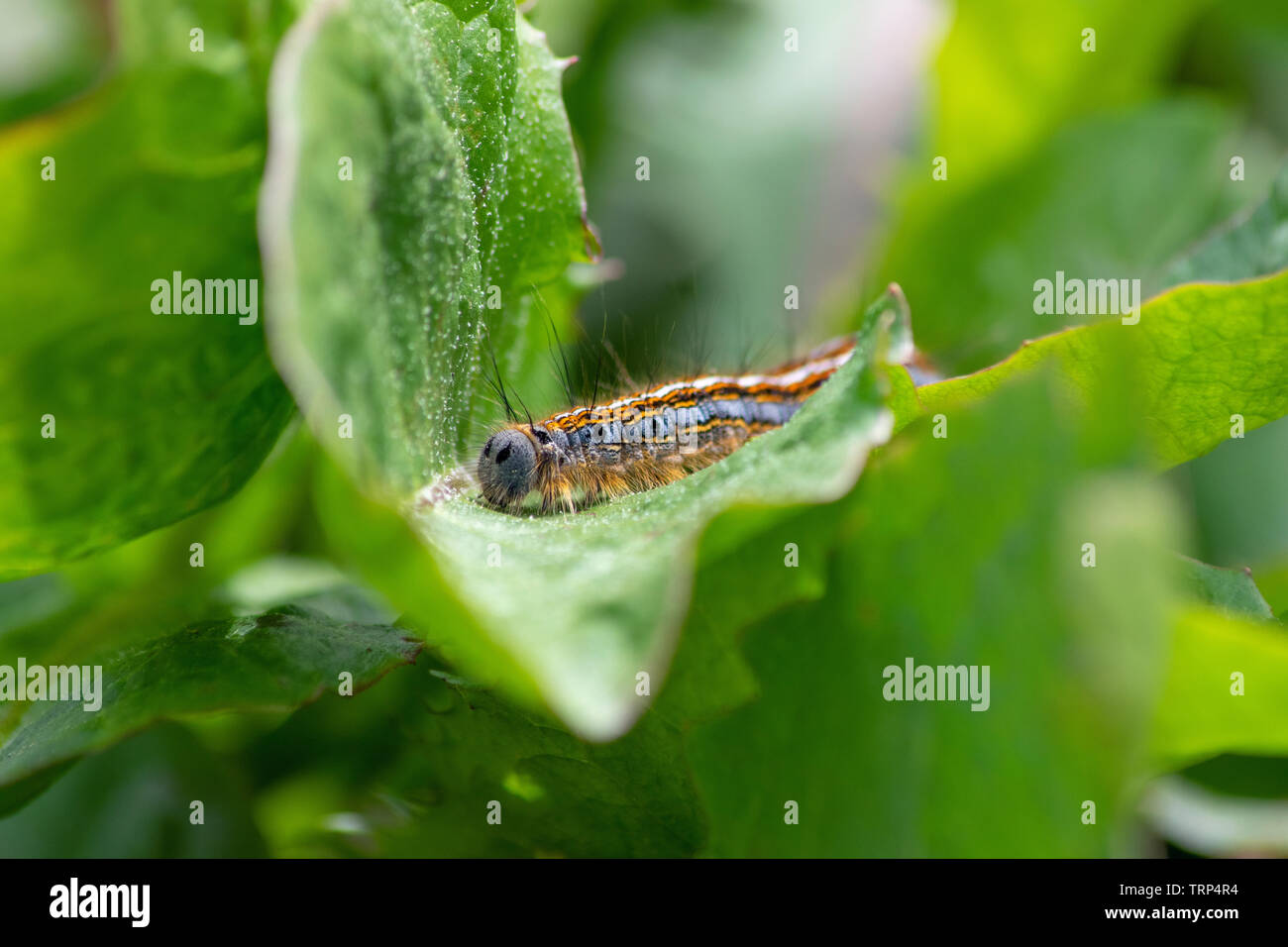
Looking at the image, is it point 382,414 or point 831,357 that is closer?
point 382,414

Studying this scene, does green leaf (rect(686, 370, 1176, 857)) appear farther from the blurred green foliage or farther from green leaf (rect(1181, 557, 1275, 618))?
green leaf (rect(1181, 557, 1275, 618))

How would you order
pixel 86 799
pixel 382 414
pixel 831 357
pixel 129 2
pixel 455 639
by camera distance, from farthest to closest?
pixel 831 357, pixel 86 799, pixel 129 2, pixel 382 414, pixel 455 639

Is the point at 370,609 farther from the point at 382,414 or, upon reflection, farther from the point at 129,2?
the point at 129,2

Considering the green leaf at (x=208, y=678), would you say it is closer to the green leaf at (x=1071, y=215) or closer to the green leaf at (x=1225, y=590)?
the green leaf at (x=1225, y=590)

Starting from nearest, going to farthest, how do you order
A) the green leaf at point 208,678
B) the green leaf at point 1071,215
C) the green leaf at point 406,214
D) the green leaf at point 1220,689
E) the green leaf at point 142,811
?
the green leaf at point 406,214, the green leaf at point 1220,689, the green leaf at point 208,678, the green leaf at point 142,811, the green leaf at point 1071,215

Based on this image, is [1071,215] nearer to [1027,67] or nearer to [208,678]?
[1027,67]

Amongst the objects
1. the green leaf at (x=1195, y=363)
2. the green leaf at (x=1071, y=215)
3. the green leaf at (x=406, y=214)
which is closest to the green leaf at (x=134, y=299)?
the green leaf at (x=406, y=214)
